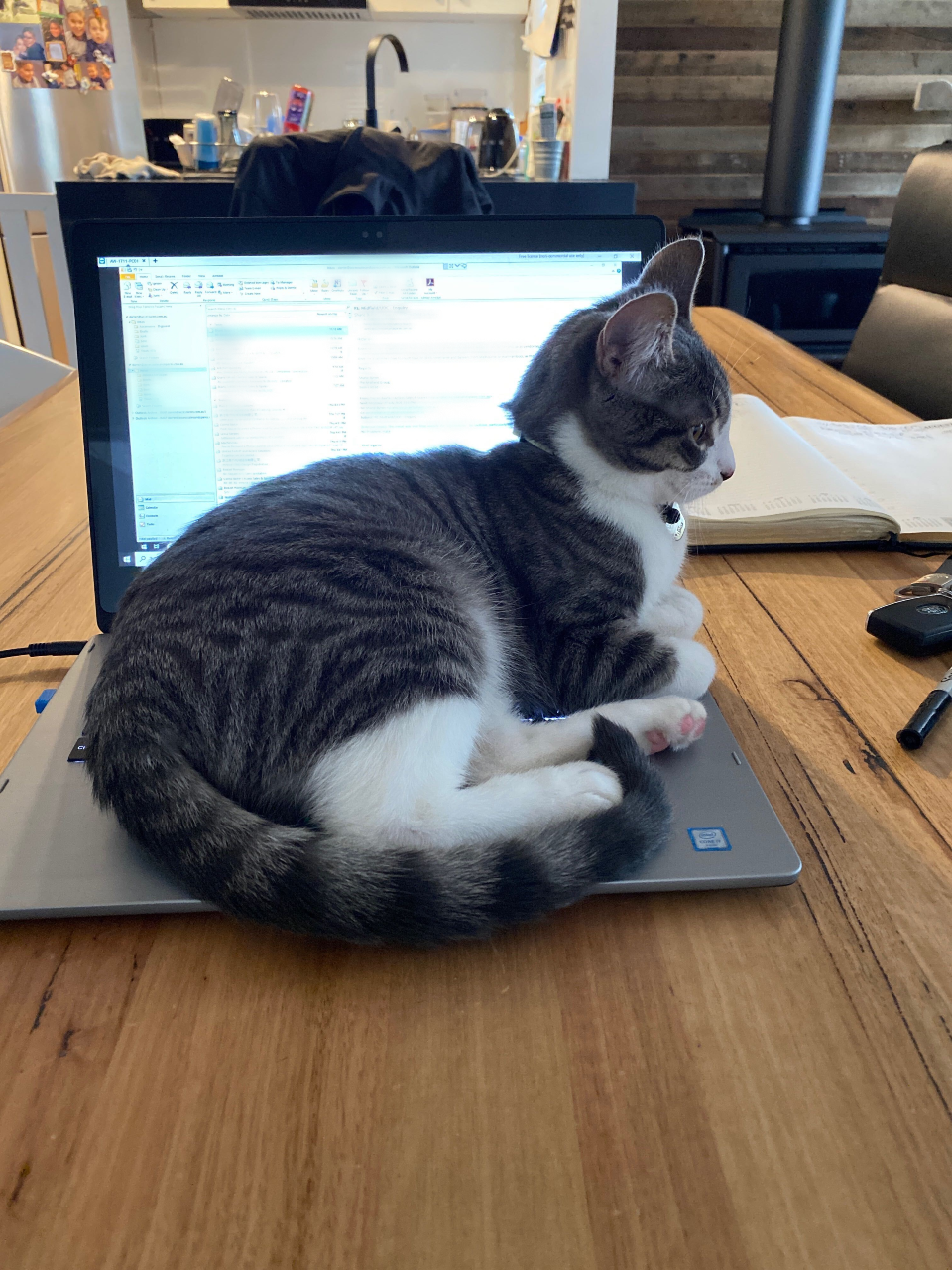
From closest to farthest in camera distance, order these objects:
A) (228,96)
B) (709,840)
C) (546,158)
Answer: (709,840) → (546,158) → (228,96)

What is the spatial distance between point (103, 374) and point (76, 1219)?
2.32 feet

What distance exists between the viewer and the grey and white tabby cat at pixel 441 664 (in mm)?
518

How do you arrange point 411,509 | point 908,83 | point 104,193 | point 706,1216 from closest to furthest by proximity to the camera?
1. point 706,1216
2. point 411,509
3. point 104,193
4. point 908,83

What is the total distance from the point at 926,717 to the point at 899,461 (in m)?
0.61

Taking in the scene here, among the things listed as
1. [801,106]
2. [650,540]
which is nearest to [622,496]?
[650,540]

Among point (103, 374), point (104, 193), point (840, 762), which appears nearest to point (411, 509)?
point (103, 374)

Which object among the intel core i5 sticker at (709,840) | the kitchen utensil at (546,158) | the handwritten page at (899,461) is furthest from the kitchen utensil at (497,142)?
the intel core i5 sticker at (709,840)

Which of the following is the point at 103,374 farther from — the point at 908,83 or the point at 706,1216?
the point at 908,83

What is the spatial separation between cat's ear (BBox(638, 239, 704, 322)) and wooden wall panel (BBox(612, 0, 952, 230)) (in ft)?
12.2

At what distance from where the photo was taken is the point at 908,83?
159 inches

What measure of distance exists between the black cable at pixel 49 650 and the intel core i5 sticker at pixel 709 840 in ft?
1.96

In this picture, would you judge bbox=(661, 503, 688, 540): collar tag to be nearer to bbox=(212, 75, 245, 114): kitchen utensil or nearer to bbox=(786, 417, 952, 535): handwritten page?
bbox=(786, 417, 952, 535): handwritten page

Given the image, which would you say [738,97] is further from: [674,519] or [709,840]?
[709,840]

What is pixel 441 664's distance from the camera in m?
0.69
